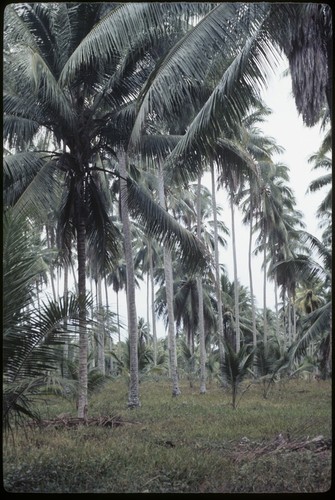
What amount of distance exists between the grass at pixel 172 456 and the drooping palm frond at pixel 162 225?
2689 mm

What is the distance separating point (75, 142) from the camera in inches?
393

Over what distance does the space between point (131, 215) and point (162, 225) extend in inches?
31.0

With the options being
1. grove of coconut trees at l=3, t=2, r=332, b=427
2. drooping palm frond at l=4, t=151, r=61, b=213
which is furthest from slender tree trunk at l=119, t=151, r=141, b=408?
drooping palm frond at l=4, t=151, r=61, b=213

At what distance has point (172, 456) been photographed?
645 centimetres

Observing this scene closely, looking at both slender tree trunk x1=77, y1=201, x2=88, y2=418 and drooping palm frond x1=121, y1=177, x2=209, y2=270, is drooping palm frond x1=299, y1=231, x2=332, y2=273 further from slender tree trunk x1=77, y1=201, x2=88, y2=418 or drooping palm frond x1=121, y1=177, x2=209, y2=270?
slender tree trunk x1=77, y1=201, x2=88, y2=418

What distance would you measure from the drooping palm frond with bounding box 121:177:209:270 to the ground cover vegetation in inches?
1.0

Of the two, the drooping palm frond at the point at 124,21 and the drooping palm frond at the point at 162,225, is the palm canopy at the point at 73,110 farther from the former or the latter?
the drooping palm frond at the point at 124,21

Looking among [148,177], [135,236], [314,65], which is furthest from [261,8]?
[135,236]

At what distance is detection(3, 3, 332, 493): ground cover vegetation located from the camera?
5188 mm

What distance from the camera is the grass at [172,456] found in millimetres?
5367

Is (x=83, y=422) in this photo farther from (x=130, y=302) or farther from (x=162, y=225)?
(x=130, y=302)

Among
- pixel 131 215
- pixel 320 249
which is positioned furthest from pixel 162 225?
pixel 320 249

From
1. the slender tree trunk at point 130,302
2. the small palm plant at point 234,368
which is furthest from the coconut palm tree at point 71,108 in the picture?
the small palm plant at point 234,368

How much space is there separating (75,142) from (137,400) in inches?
204
